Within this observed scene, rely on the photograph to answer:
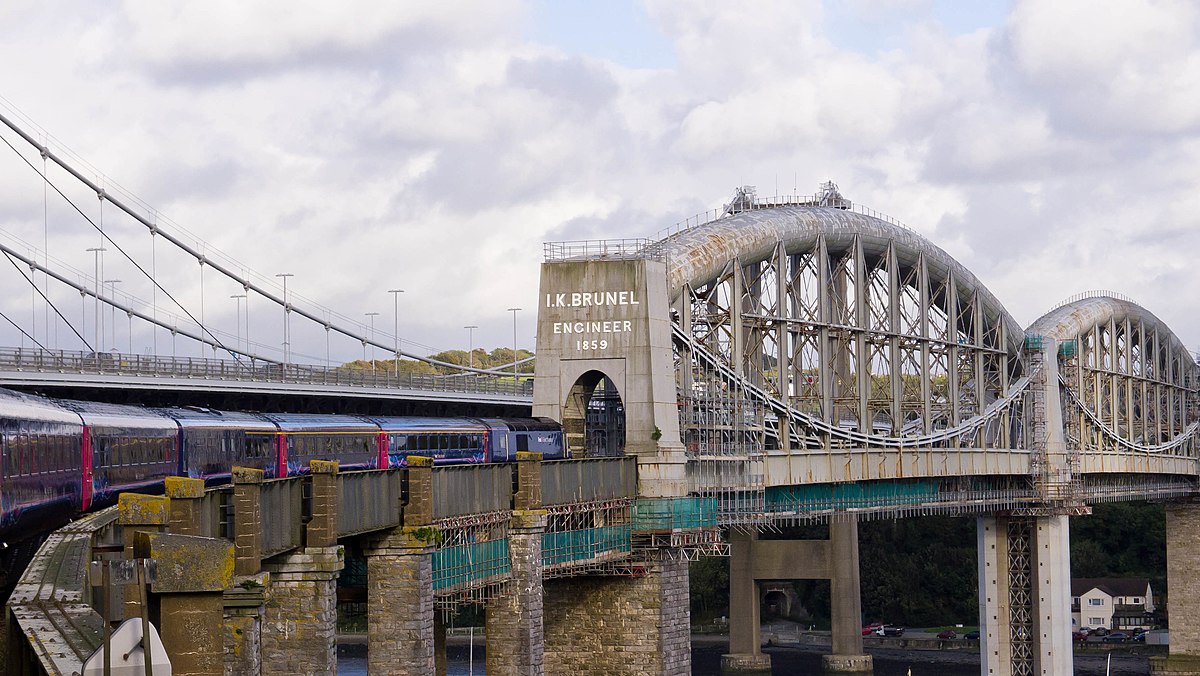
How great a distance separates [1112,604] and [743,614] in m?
40.9

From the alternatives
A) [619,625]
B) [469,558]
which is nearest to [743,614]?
[619,625]

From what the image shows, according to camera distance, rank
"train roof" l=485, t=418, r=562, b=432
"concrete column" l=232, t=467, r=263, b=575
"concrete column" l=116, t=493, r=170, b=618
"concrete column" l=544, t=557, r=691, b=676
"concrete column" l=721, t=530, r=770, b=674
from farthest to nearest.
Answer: "concrete column" l=721, t=530, r=770, b=674, "concrete column" l=544, t=557, r=691, b=676, "train roof" l=485, t=418, r=562, b=432, "concrete column" l=232, t=467, r=263, b=575, "concrete column" l=116, t=493, r=170, b=618

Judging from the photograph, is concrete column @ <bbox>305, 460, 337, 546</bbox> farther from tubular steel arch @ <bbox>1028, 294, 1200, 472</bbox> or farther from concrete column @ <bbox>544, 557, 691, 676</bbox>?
tubular steel arch @ <bbox>1028, 294, 1200, 472</bbox>

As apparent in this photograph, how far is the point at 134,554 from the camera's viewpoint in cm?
1984

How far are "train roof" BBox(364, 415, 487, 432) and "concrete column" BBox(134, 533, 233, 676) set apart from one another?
111 feet

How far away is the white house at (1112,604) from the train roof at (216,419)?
110 meters

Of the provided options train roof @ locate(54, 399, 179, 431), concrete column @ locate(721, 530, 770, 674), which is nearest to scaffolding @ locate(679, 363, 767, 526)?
train roof @ locate(54, 399, 179, 431)

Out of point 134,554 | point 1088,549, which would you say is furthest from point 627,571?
point 1088,549

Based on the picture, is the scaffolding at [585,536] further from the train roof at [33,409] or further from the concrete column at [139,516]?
the concrete column at [139,516]

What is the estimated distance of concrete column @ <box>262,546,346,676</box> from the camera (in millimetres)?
34938

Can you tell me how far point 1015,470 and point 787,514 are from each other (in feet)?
104

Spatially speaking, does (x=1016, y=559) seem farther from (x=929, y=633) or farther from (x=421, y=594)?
(x=421, y=594)

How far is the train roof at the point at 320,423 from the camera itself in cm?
5103

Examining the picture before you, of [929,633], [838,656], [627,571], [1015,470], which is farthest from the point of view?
[929,633]
